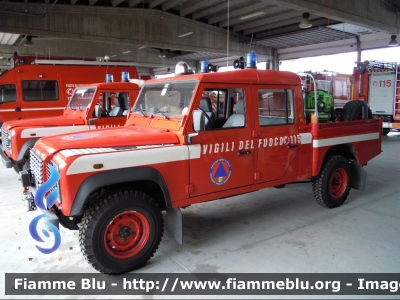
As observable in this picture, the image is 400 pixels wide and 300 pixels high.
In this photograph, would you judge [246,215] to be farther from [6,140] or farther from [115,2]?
[115,2]

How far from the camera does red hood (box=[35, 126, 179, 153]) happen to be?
3152 millimetres

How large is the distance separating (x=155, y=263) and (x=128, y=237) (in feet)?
1.50

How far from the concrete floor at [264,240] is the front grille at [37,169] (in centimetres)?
87

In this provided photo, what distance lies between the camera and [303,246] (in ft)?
12.0

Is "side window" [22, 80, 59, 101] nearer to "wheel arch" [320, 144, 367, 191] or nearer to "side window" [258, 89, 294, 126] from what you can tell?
"side window" [258, 89, 294, 126]

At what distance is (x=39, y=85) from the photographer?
9.61 metres

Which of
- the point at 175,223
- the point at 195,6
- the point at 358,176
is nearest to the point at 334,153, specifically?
the point at 358,176

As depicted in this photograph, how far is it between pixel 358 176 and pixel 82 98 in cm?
528

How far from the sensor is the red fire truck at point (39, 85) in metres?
9.30

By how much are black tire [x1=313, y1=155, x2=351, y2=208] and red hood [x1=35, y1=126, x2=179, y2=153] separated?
7.79 ft

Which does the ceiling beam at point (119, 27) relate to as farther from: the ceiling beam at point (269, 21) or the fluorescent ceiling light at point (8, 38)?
the fluorescent ceiling light at point (8, 38)

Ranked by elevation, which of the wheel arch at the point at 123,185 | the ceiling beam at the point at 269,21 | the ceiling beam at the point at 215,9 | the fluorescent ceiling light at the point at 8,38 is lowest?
the wheel arch at the point at 123,185

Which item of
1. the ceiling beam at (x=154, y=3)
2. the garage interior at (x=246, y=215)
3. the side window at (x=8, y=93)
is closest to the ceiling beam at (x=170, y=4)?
the garage interior at (x=246, y=215)

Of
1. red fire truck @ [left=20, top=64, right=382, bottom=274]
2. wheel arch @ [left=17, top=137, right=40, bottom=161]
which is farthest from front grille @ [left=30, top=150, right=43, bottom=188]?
wheel arch @ [left=17, top=137, right=40, bottom=161]
